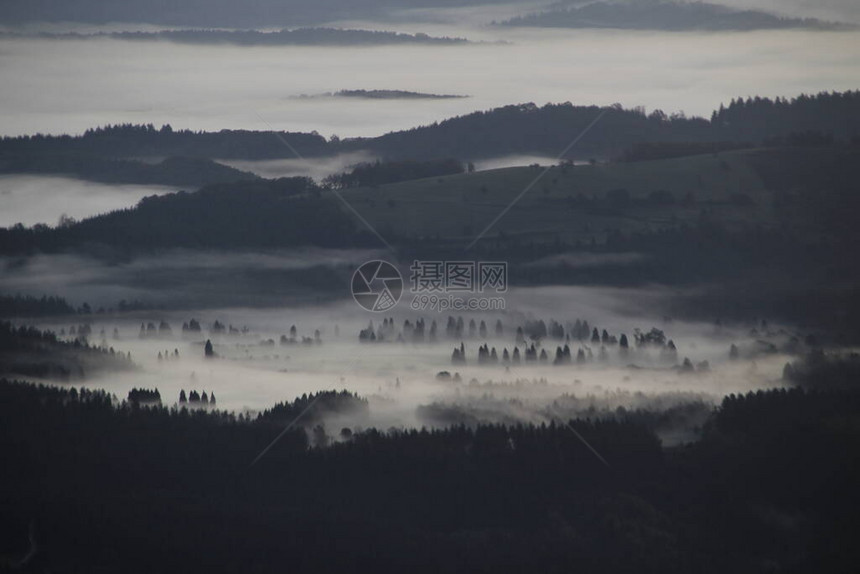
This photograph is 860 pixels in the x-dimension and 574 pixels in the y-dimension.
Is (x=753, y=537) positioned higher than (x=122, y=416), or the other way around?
(x=122, y=416)

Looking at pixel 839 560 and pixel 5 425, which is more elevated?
pixel 5 425

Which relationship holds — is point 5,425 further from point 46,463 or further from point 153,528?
point 153,528

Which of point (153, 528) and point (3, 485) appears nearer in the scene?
point (153, 528)

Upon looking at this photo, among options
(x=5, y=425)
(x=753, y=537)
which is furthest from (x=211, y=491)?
(x=753, y=537)

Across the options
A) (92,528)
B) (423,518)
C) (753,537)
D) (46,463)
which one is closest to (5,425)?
(46,463)

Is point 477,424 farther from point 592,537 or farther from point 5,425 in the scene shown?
point 5,425

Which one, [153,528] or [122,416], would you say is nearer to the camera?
[153,528]
